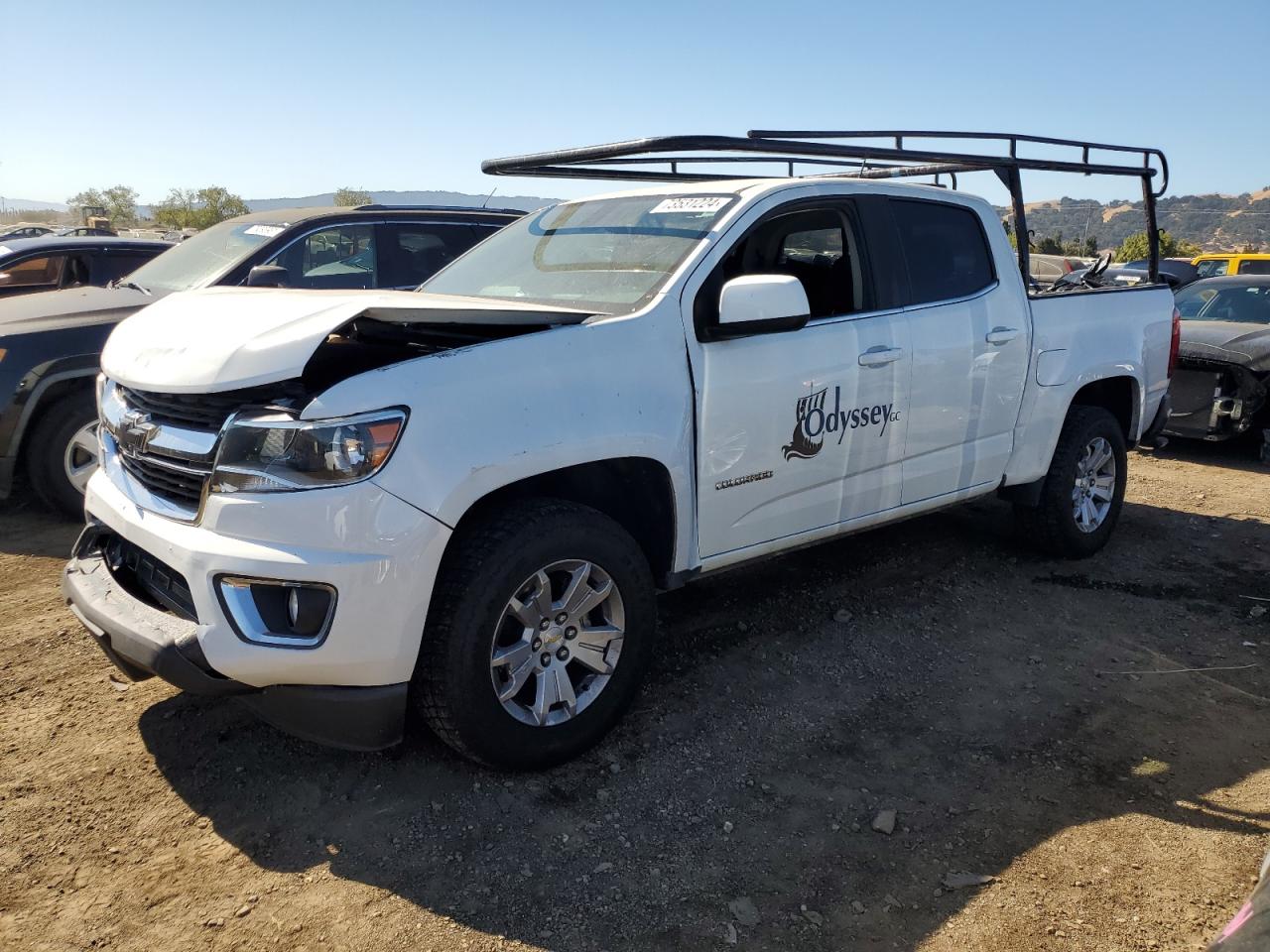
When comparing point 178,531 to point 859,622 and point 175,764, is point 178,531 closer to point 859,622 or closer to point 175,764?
point 175,764

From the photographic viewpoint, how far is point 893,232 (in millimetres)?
4312

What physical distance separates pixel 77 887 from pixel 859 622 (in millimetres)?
3167

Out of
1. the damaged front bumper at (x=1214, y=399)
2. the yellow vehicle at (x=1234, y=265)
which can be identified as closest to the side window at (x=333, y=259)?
the damaged front bumper at (x=1214, y=399)

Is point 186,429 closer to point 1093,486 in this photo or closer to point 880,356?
point 880,356

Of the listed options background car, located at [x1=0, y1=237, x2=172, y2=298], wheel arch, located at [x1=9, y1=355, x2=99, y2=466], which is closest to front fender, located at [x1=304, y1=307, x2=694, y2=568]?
wheel arch, located at [x1=9, y1=355, x2=99, y2=466]

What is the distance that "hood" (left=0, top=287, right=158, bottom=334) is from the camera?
576 cm

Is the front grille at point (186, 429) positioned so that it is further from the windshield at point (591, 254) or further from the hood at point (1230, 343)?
the hood at point (1230, 343)

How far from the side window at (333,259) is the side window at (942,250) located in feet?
12.3

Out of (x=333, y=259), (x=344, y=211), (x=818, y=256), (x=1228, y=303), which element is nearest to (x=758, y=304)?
(x=818, y=256)

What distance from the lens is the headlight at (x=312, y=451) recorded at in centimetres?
267

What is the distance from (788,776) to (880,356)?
174cm

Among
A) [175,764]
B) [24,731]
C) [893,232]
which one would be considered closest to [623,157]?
[893,232]

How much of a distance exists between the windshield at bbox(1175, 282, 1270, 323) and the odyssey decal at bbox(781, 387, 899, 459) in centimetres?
669

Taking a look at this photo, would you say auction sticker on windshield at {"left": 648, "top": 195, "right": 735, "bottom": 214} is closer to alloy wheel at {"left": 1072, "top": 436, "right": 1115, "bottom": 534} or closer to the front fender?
the front fender
